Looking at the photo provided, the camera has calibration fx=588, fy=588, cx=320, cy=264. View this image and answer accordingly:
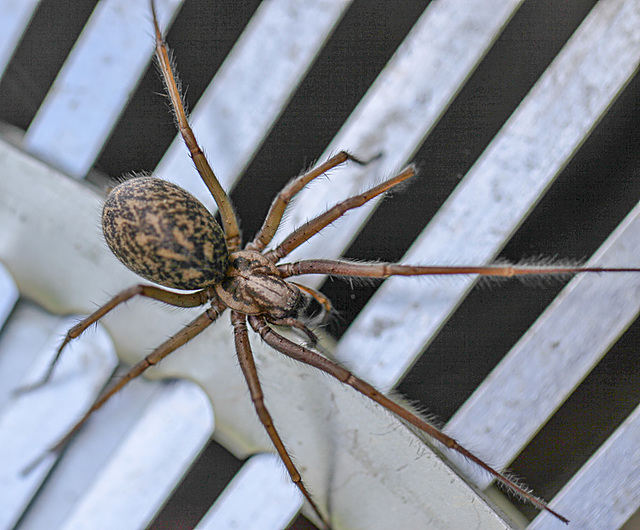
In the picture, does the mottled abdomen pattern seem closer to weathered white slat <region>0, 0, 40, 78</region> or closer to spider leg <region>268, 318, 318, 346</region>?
spider leg <region>268, 318, 318, 346</region>

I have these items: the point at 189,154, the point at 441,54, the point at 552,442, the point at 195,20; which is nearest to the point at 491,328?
the point at 552,442

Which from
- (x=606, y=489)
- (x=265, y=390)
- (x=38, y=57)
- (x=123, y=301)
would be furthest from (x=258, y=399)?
(x=38, y=57)

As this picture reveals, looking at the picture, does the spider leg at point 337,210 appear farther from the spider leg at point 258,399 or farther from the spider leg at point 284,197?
the spider leg at point 258,399

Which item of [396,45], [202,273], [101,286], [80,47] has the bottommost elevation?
[101,286]

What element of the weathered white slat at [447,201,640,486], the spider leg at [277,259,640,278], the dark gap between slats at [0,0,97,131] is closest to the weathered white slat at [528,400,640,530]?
the weathered white slat at [447,201,640,486]

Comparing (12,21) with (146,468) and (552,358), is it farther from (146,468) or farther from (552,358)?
(552,358)

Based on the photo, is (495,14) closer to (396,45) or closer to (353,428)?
(396,45)
